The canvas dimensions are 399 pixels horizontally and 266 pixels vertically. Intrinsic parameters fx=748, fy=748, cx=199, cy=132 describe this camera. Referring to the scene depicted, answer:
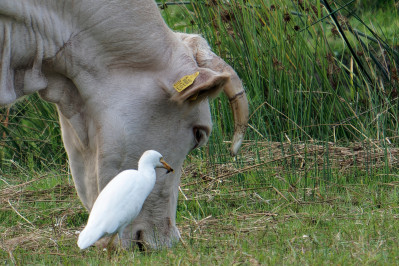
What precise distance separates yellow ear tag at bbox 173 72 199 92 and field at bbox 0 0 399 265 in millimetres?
879

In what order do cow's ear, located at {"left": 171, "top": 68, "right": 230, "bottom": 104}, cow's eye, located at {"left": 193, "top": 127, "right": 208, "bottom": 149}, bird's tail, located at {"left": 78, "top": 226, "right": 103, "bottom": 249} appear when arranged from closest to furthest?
bird's tail, located at {"left": 78, "top": 226, "right": 103, "bottom": 249}, cow's ear, located at {"left": 171, "top": 68, "right": 230, "bottom": 104}, cow's eye, located at {"left": 193, "top": 127, "right": 208, "bottom": 149}

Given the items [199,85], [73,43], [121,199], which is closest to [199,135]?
[199,85]

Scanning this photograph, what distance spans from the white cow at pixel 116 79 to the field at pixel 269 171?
56 cm

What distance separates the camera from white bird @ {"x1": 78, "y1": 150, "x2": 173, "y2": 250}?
144 inches

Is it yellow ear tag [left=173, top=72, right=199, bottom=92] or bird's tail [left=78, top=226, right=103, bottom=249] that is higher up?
yellow ear tag [left=173, top=72, right=199, bottom=92]

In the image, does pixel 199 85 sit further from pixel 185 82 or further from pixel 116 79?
pixel 116 79

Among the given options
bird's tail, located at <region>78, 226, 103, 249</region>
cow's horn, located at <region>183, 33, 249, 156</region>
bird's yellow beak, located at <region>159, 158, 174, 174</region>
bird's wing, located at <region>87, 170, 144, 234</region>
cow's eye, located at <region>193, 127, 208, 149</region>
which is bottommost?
bird's tail, located at <region>78, 226, 103, 249</region>

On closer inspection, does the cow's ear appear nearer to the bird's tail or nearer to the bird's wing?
the bird's wing

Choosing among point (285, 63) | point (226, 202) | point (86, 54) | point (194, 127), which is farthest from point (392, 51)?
point (86, 54)

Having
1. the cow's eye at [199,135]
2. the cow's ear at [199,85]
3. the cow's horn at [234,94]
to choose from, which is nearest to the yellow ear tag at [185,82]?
the cow's ear at [199,85]

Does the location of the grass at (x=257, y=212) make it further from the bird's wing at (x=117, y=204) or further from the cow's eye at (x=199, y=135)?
the cow's eye at (x=199, y=135)

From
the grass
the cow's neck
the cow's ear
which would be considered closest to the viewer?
the grass

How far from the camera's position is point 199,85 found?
13.1 feet

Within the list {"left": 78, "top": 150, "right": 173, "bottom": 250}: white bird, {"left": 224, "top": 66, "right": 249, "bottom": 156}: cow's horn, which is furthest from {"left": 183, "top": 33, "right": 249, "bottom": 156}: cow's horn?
{"left": 78, "top": 150, "right": 173, "bottom": 250}: white bird
